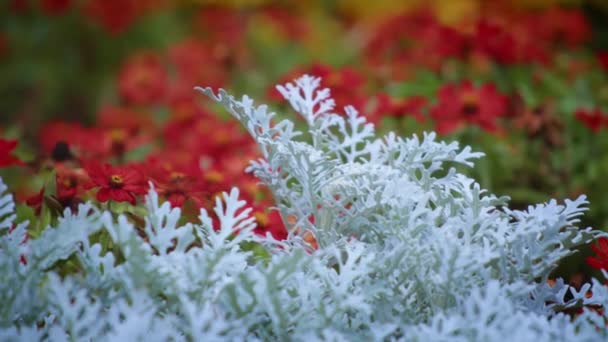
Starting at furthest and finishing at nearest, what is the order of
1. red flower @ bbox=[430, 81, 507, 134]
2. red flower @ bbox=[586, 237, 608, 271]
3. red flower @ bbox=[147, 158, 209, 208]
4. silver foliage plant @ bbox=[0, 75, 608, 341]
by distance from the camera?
1. red flower @ bbox=[430, 81, 507, 134]
2. red flower @ bbox=[147, 158, 209, 208]
3. red flower @ bbox=[586, 237, 608, 271]
4. silver foliage plant @ bbox=[0, 75, 608, 341]

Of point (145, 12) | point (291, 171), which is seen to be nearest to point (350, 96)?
point (291, 171)

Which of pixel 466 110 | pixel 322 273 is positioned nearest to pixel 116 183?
pixel 322 273

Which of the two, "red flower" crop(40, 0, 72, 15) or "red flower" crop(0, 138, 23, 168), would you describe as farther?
"red flower" crop(40, 0, 72, 15)

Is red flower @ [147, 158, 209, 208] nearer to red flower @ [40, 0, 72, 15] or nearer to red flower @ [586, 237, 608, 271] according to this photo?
red flower @ [586, 237, 608, 271]

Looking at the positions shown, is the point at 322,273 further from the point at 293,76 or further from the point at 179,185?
the point at 293,76

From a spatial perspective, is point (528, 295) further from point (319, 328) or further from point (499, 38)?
point (499, 38)

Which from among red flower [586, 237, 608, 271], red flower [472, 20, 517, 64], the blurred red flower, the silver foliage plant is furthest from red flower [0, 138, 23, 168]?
red flower [472, 20, 517, 64]

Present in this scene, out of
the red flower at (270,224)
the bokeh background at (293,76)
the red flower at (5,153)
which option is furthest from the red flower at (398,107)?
the red flower at (5,153)
